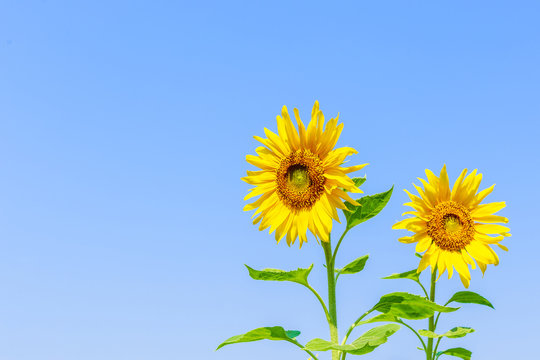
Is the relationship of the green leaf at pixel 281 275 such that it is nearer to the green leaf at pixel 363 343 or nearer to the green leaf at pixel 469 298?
the green leaf at pixel 363 343

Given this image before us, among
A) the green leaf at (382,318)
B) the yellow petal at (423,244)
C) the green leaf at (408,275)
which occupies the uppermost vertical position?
the yellow petal at (423,244)

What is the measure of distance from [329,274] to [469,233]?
136cm

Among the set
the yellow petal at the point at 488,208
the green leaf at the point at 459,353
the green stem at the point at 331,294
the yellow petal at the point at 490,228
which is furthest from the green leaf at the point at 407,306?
the yellow petal at the point at 488,208

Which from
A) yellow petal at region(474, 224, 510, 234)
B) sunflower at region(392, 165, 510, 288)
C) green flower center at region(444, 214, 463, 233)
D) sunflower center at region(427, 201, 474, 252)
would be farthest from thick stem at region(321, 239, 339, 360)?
yellow petal at region(474, 224, 510, 234)

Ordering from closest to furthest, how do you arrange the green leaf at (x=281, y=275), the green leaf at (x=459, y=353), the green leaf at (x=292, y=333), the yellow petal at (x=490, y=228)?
the green leaf at (x=281, y=275) < the green leaf at (x=292, y=333) < the yellow petal at (x=490, y=228) < the green leaf at (x=459, y=353)

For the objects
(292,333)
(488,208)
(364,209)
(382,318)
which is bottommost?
(292,333)

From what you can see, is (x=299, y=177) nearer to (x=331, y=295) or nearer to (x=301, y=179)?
(x=301, y=179)

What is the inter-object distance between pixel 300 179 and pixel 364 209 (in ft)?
1.84

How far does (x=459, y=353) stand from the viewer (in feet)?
15.4

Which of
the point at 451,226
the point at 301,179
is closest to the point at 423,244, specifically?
the point at 451,226

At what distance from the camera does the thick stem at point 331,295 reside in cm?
394

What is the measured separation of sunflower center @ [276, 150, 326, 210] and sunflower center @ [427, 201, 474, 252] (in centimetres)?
108

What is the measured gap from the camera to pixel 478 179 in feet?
15.0

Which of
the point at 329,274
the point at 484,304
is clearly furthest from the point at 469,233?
the point at 329,274
